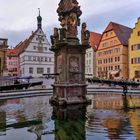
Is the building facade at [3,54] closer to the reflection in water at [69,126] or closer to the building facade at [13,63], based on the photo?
the reflection in water at [69,126]

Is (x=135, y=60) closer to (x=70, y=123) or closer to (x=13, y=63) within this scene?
(x=70, y=123)

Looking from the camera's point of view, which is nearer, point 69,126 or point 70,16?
point 69,126

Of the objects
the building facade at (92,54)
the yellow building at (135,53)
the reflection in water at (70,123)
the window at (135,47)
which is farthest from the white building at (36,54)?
the reflection in water at (70,123)

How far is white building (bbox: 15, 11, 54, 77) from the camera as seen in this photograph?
88125mm

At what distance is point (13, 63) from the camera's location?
11144cm

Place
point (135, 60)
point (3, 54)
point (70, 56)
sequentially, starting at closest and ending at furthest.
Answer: point (70, 56)
point (3, 54)
point (135, 60)

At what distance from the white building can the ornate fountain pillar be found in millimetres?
73255

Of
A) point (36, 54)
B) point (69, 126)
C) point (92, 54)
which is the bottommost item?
point (69, 126)

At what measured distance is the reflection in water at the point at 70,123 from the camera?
7961 millimetres

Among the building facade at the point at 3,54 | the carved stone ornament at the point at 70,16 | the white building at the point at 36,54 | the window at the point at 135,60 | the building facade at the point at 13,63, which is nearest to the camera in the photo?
the carved stone ornament at the point at 70,16

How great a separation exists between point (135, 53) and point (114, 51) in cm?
951

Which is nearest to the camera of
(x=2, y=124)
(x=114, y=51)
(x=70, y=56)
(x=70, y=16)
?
(x=2, y=124)

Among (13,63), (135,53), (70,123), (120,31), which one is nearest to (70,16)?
(70,123)

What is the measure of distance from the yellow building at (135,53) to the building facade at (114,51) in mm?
4082
